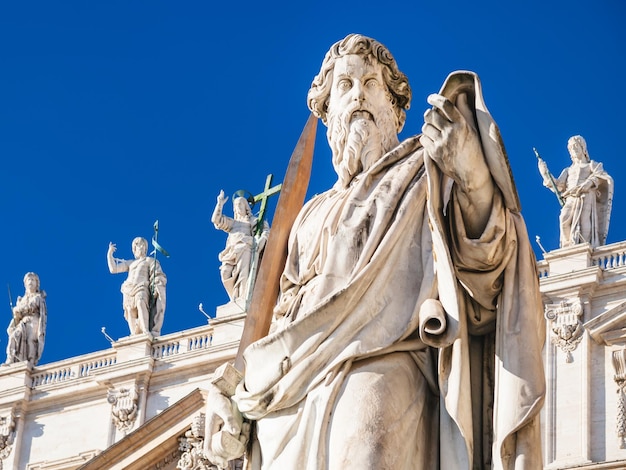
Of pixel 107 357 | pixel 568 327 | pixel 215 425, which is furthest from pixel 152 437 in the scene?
pixel 215 425

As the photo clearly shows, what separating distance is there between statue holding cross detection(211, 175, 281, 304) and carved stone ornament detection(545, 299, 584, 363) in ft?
19.8

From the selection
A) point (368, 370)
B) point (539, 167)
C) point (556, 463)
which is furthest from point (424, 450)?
point (539, 167)

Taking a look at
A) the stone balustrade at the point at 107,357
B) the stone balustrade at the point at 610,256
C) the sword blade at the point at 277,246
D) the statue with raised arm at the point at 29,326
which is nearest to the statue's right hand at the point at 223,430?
the sword blade at the point at 277,246

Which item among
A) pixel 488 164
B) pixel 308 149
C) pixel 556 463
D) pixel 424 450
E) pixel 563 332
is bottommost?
pixel 424 450

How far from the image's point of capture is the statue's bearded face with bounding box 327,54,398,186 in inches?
223

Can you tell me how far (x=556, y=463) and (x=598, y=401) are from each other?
3.80 ft

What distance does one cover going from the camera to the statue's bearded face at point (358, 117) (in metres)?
5.67

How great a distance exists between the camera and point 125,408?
31.3m

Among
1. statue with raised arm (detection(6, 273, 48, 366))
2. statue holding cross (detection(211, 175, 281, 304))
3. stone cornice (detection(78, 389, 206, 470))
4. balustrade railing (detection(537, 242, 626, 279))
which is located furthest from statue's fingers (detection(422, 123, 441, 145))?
statue with raised arm (detection(6, 273, 48, 366))

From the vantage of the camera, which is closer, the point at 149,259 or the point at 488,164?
the point at 488,164

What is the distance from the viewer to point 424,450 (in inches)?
199

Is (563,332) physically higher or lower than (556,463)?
higher

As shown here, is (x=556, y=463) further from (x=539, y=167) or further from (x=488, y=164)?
(x=488, y=164)

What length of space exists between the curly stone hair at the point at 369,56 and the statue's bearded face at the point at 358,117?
0.07ft
